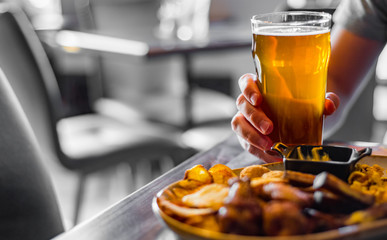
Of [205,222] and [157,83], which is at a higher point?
[205,222]

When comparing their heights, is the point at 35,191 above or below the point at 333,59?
below

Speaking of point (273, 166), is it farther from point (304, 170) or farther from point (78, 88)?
point (78, 88)

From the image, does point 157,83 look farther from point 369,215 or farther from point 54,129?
point 369,215

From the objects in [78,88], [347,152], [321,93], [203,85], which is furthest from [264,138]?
[78,88]

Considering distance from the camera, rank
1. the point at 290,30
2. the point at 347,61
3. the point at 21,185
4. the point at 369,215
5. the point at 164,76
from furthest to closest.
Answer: the point at 164,76, the point at 347,61, the point at 21,185, the point at 290,30, the point at 369,215

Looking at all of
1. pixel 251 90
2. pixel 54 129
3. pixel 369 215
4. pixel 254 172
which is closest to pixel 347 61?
pixel 251 90

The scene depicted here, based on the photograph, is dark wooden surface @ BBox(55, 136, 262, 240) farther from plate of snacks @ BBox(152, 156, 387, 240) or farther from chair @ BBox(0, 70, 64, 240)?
chair @ BBox(0, 70, 64, 240)

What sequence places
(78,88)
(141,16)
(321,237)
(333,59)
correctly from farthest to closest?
(78,88) < (141,16) < (333,59) < (321,237)
